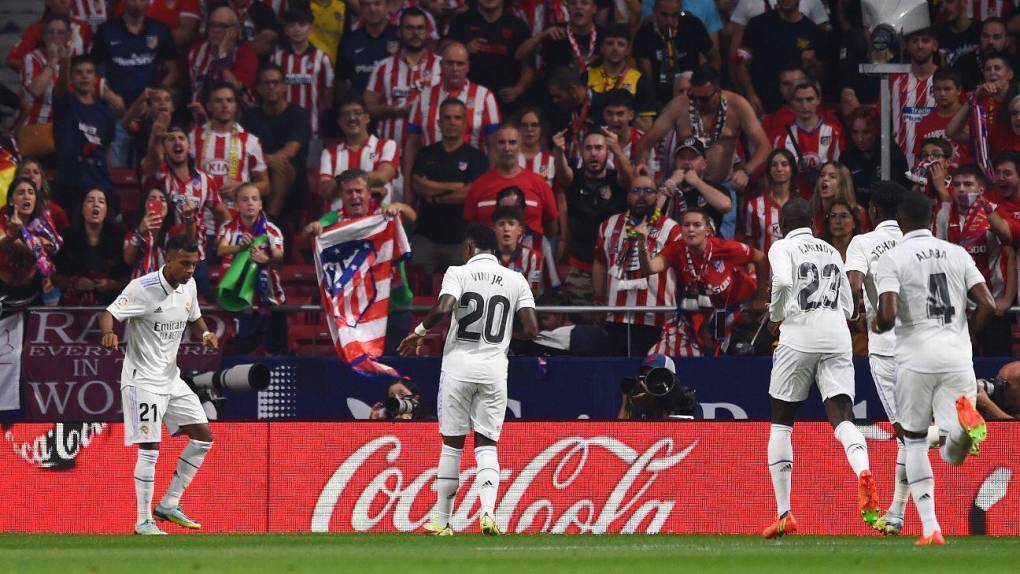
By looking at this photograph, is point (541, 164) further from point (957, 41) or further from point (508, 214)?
point (957, 41)

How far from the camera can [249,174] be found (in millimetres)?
16438

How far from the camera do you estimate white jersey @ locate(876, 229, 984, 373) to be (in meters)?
10.2

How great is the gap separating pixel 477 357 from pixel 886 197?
3.08 meters

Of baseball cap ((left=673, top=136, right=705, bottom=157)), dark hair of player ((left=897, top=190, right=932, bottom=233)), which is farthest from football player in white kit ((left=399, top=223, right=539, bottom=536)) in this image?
baseball cap ((left=673, top=136, right=705, bottom=157))

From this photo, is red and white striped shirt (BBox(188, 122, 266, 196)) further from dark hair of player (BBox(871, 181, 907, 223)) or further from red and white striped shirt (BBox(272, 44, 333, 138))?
dark hair of player (BBox(871, 181, 907, 223))

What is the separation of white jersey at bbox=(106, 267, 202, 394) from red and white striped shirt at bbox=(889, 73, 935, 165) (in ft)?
24.0

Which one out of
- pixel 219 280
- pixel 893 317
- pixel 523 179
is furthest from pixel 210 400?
pixel 893 317

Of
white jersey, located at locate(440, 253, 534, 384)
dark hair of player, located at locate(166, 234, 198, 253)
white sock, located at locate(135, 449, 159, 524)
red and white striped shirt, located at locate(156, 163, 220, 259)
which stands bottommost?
white sock, located at locate(135, 449, 159, 524)

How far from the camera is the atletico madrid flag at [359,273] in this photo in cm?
1454

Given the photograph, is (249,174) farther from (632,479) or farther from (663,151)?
(632,479)

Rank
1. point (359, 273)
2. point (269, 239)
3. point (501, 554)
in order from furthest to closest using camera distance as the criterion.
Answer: point (269, 239) → point (359, 273) → point (501, 554)

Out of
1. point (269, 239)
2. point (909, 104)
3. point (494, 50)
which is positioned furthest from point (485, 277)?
point (909, 104)

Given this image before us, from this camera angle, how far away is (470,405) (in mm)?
11938

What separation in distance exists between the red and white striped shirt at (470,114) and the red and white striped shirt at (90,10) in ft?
13.8
